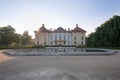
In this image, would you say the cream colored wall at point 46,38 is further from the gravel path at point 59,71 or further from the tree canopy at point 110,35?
the gravel path at point 59,71

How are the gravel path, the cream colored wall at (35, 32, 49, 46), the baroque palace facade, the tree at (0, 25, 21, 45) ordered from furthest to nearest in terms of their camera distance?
the baroque palace facade, the cream colored wall at (35, 32, 49, 46), the tree at (0, 25, 21, 45), the gravel path

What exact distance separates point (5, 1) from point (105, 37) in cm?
2225

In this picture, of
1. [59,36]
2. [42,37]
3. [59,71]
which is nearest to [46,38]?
[42,37]

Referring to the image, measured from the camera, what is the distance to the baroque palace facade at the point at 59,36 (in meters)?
42.1

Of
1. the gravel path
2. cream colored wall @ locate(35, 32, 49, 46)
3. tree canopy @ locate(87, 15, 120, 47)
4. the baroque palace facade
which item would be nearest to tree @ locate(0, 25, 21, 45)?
cream colored wall @ locate(35, 32, 49, 46)

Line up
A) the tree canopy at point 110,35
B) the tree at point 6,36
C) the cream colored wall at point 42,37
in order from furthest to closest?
the cream colored wall at point 42,37 → the tree at point 6,36 → the tree canopy at point 110,35

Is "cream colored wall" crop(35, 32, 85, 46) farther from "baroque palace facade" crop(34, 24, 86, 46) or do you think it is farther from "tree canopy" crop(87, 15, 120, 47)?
"tree canopy" crop(87, 15, 120, 47)

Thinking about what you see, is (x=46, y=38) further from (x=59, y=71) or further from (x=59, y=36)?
(x=59, y=71)

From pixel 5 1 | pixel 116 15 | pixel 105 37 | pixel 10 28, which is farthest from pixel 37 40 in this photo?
pixel 5 1

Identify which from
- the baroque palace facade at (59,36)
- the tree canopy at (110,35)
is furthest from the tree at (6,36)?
the tree canopy at (110,35)

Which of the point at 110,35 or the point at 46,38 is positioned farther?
the point at 46,38

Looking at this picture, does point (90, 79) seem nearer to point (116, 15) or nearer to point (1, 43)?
point (116, 15)

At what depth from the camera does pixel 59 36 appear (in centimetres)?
4256

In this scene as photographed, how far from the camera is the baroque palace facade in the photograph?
42125 mm
